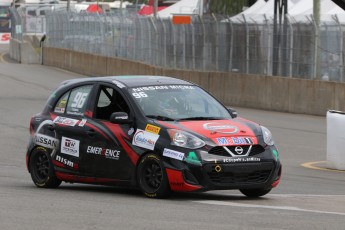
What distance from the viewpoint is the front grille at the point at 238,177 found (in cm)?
1154

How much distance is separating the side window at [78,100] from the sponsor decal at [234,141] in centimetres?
209

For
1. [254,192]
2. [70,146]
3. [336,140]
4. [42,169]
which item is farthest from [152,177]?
[336,140]

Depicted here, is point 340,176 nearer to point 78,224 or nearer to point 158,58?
point 78,224

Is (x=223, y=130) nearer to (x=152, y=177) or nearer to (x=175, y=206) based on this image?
(x=152, y=177)

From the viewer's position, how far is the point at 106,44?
4703cm

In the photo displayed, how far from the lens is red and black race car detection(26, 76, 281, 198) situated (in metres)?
11.5

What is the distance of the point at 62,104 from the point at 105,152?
1.26 m

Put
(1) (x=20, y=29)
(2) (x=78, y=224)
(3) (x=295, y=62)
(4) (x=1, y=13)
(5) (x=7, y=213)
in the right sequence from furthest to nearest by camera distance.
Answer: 1. (4) (x=1, y=13)
2. (1) (x=20, y=29)
3. (3) (x=295, y=62)
4. (5) (x=7, y=213)
5. (2) (x=78, y=224)

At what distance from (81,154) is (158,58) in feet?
88.5

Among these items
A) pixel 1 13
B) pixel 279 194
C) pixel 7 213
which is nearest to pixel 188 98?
pixel 279 194

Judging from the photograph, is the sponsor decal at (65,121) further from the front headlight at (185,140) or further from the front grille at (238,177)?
the front grille at (238,177)

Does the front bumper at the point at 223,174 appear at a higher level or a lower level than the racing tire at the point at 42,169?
higher

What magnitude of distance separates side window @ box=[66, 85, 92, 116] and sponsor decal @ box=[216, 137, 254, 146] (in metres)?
2.09

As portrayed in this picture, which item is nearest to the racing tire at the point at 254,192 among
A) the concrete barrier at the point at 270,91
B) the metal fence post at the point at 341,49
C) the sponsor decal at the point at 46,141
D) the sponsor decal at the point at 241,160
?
the sponsor decal at the point at 241,160
